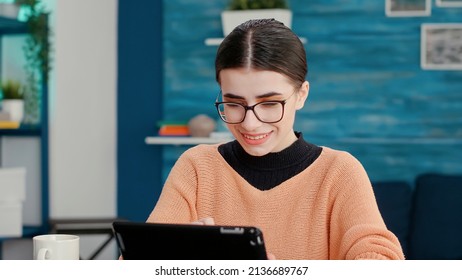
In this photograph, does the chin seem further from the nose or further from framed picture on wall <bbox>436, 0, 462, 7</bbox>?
framed picture on wall <bbox>436, 0, 462, 7</bbox>

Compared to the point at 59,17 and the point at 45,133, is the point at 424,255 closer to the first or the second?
the point at 45,133

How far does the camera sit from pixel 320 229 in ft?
5.76

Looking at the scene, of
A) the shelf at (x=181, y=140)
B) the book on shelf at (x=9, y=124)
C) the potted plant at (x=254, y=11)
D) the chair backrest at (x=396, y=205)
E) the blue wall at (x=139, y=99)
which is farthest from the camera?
the blue wall at (x=139, y=99)

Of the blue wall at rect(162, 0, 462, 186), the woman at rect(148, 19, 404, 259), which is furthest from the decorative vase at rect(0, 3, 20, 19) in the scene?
the woman at rect(148, 19, 404, 259)

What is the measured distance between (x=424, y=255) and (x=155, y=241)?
2911 mm

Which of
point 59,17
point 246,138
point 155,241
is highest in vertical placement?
point 59,17

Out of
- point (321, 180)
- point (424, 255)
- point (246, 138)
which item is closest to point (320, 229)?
point (321, 180)

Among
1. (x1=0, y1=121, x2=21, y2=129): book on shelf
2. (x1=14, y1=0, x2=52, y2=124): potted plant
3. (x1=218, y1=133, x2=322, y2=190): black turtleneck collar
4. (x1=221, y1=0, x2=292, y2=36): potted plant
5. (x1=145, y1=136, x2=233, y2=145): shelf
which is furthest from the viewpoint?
(x1=145, y1=136, x2=233, y2=145): shelf

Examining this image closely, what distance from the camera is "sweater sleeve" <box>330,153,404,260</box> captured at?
1502 millimetres

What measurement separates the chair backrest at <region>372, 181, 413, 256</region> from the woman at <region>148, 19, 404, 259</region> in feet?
7.40

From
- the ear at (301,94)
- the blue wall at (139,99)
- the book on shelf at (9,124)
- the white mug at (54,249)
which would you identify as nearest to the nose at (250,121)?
the ear at (301,94)

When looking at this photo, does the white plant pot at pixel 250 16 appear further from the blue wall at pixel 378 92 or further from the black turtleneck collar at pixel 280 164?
the black turtleneck collar at pixel 280 164

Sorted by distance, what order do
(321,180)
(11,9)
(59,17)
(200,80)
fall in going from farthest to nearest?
1. (200,80)
2. (59,17)
3. (11,9)
4. (321,180)

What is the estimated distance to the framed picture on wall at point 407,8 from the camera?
14.0ft
